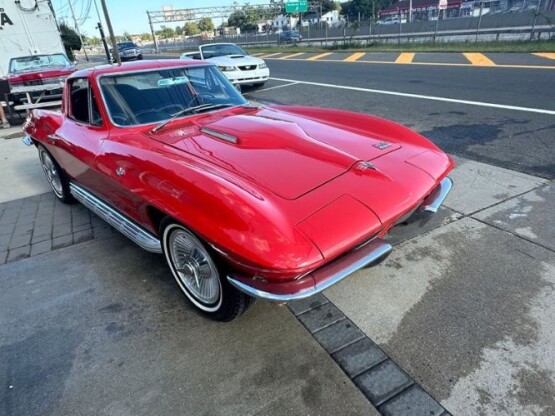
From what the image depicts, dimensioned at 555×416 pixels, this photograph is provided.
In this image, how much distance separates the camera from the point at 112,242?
11.5 ft

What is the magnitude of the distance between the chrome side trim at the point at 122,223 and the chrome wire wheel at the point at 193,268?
0.44 feet

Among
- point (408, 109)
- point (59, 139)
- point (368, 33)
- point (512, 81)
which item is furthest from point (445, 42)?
point (59, 139)

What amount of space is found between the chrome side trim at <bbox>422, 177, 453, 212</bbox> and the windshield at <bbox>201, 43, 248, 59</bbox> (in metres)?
10.9

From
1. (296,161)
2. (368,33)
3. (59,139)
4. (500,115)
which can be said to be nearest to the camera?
(296,161)

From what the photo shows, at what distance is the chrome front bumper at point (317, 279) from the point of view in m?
1.84

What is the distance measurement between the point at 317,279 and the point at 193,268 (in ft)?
2.98

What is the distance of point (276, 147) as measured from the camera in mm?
2580

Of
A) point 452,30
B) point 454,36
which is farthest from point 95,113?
point 452,30

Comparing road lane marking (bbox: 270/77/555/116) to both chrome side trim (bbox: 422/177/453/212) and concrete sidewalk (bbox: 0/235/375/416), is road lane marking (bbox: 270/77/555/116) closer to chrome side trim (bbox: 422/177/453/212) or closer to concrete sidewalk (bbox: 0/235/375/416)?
chrome side trim (bbox: 422/177/453/212)

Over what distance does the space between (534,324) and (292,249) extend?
1.53 meters

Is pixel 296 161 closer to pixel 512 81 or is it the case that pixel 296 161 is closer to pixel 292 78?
pixel 512 81

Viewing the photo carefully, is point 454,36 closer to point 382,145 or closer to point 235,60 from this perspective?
point 235,60

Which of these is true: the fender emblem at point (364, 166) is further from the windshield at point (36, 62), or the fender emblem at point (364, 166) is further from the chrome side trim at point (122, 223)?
the windshield at point (36, 62)

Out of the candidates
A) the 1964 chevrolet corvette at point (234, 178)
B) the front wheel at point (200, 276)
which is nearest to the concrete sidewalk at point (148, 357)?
the front wheel at point (200, 276)
